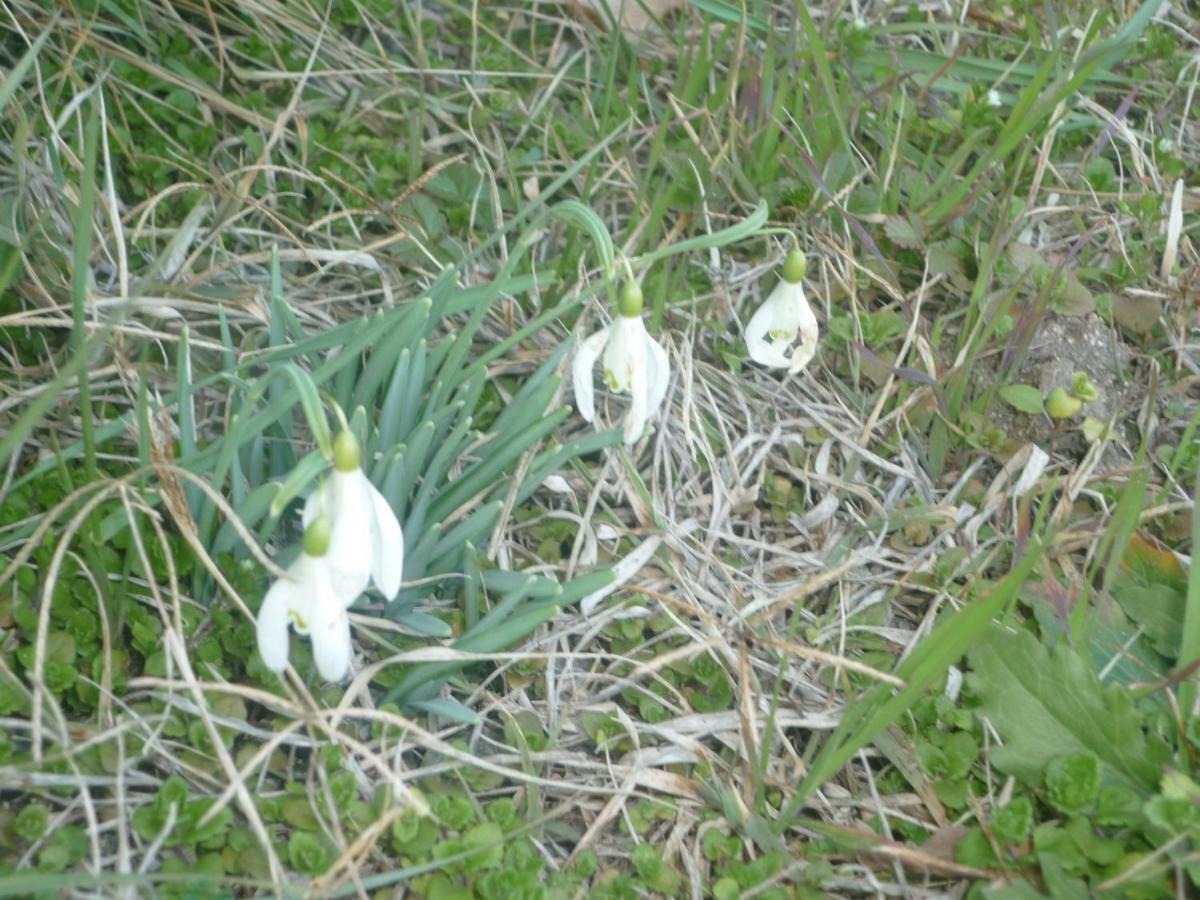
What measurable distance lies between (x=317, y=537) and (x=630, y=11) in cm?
189

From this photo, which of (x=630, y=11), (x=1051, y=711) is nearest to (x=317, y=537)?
(x=1051, y=711)

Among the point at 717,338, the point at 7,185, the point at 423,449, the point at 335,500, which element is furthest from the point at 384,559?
the point at 7,185

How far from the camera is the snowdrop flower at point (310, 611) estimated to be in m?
1.18

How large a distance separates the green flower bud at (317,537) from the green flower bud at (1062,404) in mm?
1336

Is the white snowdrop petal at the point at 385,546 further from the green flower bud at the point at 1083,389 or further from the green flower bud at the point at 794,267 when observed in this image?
the green flower bud at the point at 1083,389

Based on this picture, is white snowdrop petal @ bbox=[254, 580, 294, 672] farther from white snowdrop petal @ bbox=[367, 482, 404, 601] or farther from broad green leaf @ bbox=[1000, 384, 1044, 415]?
broad green leaf @ bbox=[1000, 384, 1044, 415]

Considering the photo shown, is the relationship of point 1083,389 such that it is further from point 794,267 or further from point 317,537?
point 317,537

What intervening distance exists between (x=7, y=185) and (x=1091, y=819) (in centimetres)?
199

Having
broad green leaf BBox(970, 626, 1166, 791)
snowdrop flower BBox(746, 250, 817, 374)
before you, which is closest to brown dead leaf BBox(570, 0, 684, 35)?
snowdrop flower BBox(746, 250, 817, 374)

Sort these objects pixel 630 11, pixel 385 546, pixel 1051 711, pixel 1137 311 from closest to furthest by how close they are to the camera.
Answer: pixel 385 546 → pixel 1051 711 → pixel 1137 311 → pixel 630 11

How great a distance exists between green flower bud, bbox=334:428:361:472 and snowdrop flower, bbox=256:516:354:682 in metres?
0.06

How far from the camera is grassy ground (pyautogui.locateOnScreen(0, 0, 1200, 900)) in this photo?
1.43m

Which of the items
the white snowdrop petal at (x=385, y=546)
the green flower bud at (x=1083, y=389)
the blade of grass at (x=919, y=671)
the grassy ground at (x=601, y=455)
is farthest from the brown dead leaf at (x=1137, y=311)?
the white snowdrop petal at (x=385, y=546)

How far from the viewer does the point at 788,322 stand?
169cm
